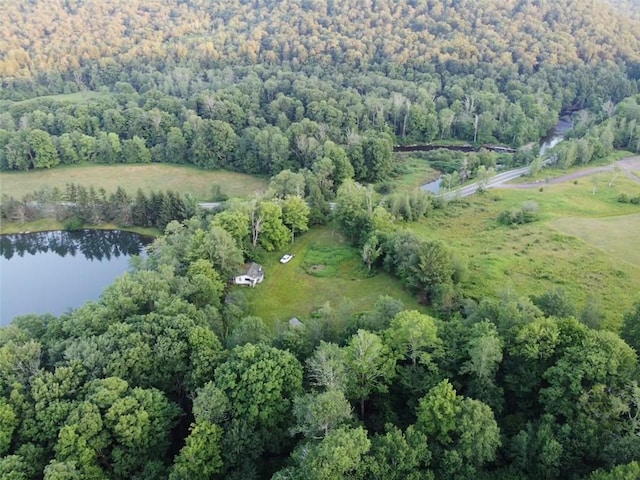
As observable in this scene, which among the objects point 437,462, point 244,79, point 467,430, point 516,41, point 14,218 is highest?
point 516,41

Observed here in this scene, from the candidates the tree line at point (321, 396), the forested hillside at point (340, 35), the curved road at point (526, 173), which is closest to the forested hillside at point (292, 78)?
the forested hillside at point (340, 35)

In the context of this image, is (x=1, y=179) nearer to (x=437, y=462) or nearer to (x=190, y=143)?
(x=190, y=143)

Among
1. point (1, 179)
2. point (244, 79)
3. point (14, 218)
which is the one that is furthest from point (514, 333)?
point (244, 79)

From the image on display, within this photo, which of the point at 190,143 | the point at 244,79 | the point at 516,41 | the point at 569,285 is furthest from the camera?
the point at 516,41

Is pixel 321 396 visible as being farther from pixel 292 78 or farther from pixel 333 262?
pixel 292 78

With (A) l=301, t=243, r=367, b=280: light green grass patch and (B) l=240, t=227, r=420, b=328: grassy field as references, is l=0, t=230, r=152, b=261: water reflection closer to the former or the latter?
(B) l=240, t=227, r=420, b=328: grassy field

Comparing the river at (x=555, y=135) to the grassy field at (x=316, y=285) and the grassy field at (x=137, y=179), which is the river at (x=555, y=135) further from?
the grassy field at (x=137, y=179)
